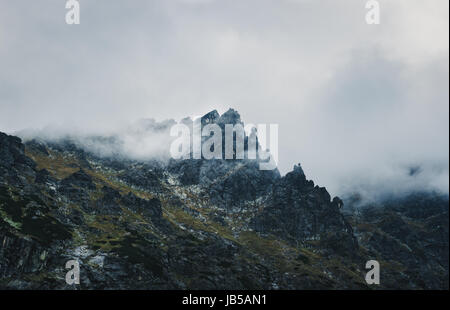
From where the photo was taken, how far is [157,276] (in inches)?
5842

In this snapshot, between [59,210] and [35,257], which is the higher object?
[59,210]
